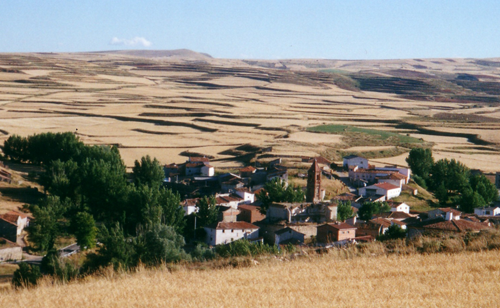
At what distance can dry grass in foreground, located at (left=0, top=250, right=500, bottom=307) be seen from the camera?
945 centimetres

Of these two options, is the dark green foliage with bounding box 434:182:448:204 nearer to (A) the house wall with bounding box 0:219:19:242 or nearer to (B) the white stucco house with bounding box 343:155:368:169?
(B) the white stucco house with bounding box 343:155:368:169

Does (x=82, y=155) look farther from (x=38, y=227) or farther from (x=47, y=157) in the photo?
(x=38, y=227)

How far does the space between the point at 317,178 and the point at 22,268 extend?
69.0 feet

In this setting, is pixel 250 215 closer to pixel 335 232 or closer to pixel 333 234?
pixel 333 234

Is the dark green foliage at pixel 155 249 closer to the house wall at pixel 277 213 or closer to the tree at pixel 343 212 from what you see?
the house wall at pixel 277 213

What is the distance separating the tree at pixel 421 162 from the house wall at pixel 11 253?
3462 centimetres

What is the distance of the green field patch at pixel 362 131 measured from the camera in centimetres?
7130

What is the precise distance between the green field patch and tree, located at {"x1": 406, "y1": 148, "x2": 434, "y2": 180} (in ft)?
49.9

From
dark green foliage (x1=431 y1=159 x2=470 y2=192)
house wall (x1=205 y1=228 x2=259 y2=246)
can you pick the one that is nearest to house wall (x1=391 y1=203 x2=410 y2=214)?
dark green foliage (x1=431 y1=159 x2=470 y2=192)

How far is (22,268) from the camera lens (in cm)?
2162

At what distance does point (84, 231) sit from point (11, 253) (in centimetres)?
349

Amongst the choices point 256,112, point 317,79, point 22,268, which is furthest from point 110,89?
point 22,268

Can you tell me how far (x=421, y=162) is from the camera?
53750 mm

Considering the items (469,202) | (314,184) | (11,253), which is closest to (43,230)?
(11,253)
